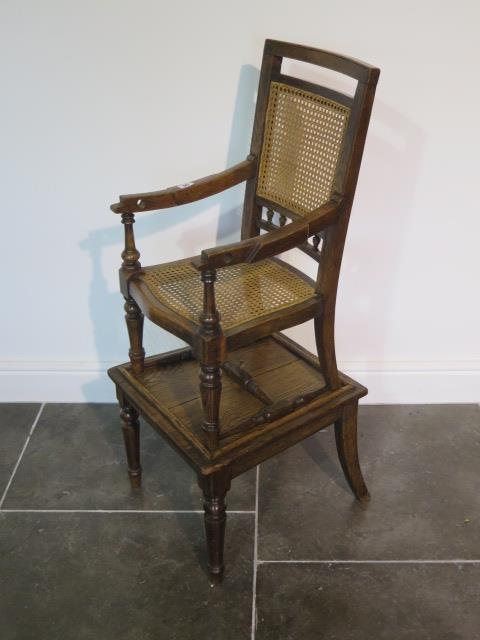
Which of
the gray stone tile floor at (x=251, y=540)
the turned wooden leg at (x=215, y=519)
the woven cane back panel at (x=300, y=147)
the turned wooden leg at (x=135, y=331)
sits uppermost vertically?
the woven cane back panel at (x=300, y=147)

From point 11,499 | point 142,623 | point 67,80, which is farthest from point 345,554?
point 67,80

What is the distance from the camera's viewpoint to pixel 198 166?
183 cm

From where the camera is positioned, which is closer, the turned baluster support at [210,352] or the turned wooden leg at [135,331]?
the turned baluster support at [210,352]

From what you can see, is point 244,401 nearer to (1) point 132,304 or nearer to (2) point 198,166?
(1) point 132,304

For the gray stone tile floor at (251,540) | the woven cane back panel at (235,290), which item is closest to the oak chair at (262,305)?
the woven cane back panel at (235,290)

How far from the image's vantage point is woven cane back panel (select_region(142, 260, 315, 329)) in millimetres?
1488

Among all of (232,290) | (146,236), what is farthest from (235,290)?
(146,236)

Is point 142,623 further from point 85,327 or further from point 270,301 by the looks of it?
point 85,327

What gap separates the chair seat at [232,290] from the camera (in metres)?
1.48

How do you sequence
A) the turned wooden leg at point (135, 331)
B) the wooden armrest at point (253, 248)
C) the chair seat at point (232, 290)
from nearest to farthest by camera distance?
the wooden armrest at point (253, 248) → the chair seat at point (232, 290) → the turned wooden leg at point (135, 331)

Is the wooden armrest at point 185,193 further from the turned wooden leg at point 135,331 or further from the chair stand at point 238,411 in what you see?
the chair stand at point 238,411

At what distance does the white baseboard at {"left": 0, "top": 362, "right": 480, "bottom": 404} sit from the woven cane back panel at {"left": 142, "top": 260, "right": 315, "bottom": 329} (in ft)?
2.13

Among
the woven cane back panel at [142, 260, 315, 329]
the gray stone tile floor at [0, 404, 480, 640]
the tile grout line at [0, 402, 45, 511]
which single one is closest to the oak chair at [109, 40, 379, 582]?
the woven cane back panel at [142, 260, 315, 329]

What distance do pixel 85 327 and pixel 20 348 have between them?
244 millimetres
